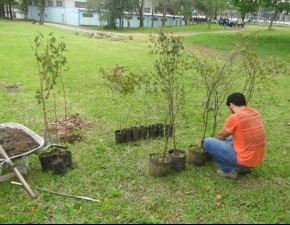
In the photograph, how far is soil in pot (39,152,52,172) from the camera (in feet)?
13.4

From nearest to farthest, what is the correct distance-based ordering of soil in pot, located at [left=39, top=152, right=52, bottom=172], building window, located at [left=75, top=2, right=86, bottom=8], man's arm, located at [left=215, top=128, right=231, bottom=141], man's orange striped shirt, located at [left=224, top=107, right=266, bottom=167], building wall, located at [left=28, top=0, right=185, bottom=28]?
man's orange striped shirt, located at [left=224, top=107, right=266, bottom=167]
man's arm, located at [left=215, top=128, right=231, bottom=141]
soil in pot, located at [left=39, top=152, right=52, bottom=172]
building wall, located at [left=28, top=0, right=185, bottom=28]
building window, located at [left=75, top=2, right=86, bottom=8]

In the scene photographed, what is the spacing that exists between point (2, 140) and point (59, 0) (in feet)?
157

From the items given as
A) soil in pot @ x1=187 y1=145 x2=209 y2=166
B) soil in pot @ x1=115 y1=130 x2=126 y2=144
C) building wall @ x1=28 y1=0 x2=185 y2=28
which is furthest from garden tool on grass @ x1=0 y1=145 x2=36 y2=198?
building wall @ x1=28 y1=0 x2=185 y2=28

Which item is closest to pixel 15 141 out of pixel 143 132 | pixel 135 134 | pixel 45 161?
pixel 45 161

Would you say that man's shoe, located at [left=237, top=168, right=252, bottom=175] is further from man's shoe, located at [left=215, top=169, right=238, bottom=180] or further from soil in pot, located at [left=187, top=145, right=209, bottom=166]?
soil in pot, located at [left=187, top=145, right=209, bottom=166]

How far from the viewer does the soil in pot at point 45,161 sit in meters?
4.09

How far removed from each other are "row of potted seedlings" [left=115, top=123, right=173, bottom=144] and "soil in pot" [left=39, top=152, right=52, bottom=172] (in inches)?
54.2

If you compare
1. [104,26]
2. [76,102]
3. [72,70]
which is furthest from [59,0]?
[76,102]

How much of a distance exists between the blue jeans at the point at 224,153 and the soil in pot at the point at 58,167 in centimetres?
213

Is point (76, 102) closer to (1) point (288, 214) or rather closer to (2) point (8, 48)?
(1) point (288, 214)

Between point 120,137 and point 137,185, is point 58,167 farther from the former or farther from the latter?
point 120,137

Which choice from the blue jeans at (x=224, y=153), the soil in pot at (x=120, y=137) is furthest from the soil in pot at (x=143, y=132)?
the blue jeans at (x=224, y=153)

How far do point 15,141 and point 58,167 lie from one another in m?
0.77

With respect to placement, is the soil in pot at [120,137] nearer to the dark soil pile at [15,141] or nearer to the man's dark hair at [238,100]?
the dark soil pile at [15,141]
